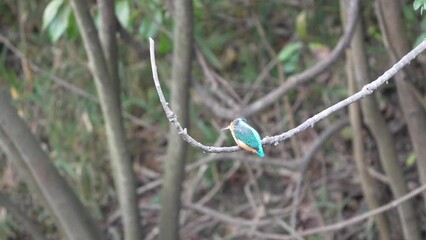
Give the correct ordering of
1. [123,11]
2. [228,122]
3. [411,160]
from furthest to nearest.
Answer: [228,122] → [411,160] → [123,11]

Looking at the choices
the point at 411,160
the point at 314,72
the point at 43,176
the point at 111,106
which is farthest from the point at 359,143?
the point at 43,176

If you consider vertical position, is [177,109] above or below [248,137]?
above

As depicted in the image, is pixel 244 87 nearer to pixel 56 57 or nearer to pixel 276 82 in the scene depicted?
pixel 276 82

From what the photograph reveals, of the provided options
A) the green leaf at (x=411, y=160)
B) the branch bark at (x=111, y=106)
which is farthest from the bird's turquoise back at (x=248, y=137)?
the green leaf at (x=411, y=160)

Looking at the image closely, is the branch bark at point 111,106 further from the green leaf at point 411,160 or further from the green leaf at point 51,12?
the green leaf at point 411,160

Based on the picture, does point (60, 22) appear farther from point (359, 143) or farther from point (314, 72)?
point (359, 143)

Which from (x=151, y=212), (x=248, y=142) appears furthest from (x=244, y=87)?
(x=248, y=142)

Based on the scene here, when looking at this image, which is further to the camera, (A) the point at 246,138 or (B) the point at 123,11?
(B) the point at 123,11
